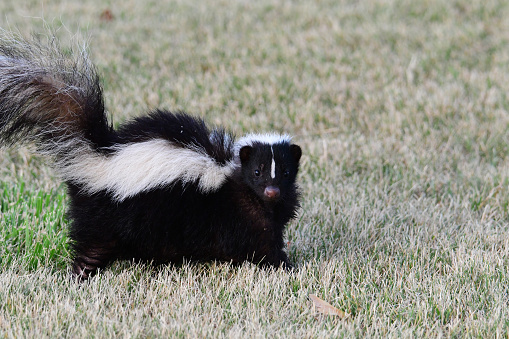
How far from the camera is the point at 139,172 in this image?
387 cm

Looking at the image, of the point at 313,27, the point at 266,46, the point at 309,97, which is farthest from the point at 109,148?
the point at 313,27

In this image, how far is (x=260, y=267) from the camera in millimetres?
4309

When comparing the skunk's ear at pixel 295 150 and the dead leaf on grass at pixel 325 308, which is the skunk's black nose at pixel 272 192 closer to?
the skunk's ear at pixel 295 150

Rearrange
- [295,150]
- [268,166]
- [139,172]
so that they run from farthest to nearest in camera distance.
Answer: [295,150] → [268,166] → [139,172]

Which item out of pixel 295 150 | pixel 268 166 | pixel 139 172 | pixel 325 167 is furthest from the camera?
pixel 325 167

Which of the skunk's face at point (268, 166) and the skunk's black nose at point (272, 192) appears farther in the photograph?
the skunk's face at point (268, 166)

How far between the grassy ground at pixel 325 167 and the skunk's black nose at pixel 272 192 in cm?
54

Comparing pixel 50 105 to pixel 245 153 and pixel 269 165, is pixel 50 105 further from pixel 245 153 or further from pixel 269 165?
pixel 269 165

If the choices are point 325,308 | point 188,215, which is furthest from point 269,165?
point 325,308

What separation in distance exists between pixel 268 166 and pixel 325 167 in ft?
7.91

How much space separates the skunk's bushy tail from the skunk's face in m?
0.85

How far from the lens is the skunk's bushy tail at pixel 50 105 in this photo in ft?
13.0

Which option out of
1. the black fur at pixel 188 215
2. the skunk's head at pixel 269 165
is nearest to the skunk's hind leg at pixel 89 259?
the black fur at pixel 188 215

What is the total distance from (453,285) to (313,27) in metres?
6.74
